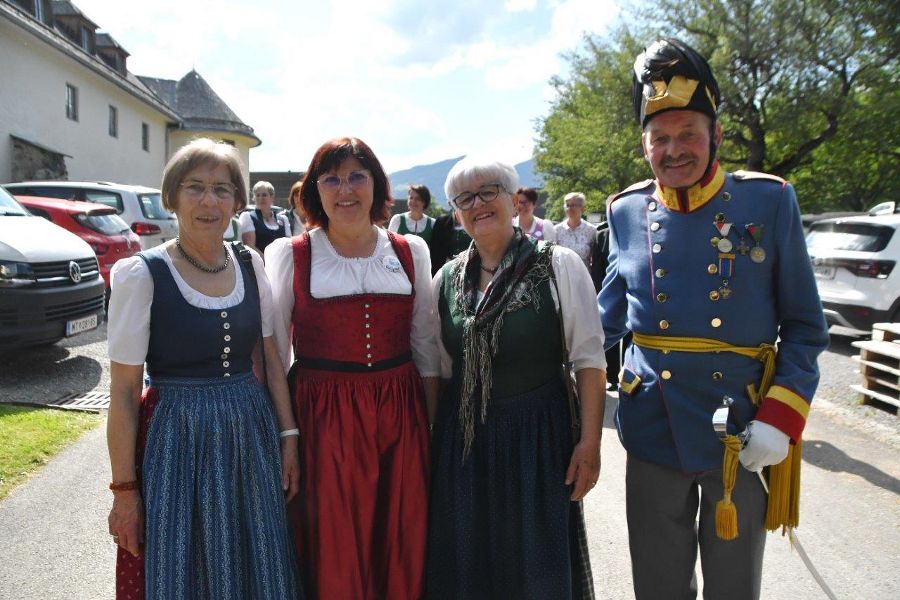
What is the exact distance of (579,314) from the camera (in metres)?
2.12

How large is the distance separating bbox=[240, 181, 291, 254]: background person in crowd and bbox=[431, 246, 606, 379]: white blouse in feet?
18.1

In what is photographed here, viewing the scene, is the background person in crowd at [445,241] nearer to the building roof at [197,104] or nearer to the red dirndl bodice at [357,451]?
the red dirndl bodice at [357,451]

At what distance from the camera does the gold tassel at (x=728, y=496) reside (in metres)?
1.79

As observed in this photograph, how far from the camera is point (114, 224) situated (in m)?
7.96

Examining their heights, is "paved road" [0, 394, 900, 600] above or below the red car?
below

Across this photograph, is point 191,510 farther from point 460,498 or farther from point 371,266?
point 371,266

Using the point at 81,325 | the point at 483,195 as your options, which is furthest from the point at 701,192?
the point at 81,325

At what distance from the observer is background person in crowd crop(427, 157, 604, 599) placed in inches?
82.0

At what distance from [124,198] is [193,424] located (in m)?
8.71

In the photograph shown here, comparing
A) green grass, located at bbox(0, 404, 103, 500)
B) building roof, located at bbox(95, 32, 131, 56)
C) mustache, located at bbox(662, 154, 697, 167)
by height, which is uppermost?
building roof, located at bbox(95, 32, 131, 56)

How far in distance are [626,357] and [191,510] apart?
4.80ft

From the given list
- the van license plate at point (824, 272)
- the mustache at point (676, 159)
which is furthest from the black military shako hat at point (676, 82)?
the van license plate at point (824, 272)

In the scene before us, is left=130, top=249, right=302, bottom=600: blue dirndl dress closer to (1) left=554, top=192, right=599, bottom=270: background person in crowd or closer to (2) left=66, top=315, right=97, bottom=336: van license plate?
(2) left=66, top=315, right=97, bottom=336: van license plate

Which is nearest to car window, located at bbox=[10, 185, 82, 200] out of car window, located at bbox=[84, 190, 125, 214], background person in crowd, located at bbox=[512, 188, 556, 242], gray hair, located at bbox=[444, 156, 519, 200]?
car window, located at bbox=[84, 190, 125, 214]
